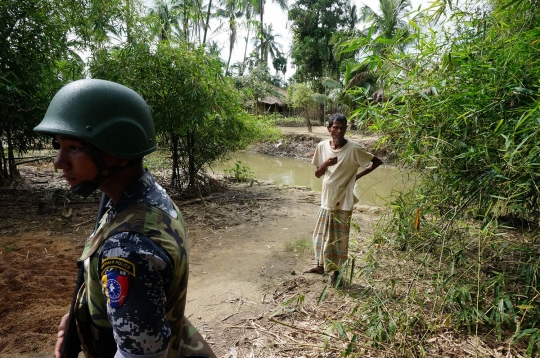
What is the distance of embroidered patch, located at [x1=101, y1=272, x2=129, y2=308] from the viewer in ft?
2.79

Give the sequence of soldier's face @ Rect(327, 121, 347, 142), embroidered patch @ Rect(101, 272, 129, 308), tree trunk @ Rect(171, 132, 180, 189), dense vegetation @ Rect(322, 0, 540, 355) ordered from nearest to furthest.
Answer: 1. embroidered patch @ Rect(101, 272, 129, 308)
2. dense vegetation @ Rect(322, 0, 540, 355)
3. soldier's face @ Rect(327, 121, 347, 142)
4. tree trunk @ Rect(171, 132, 180, 189)

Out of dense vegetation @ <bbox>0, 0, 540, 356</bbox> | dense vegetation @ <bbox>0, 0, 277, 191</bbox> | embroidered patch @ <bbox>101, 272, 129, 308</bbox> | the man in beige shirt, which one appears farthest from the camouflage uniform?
dense vegetation @ <bbox>0, 0, 277, 191</bbox>

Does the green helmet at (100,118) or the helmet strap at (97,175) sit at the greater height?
the green helmet at (100,118)

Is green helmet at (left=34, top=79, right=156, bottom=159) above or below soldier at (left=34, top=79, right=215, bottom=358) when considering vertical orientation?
above

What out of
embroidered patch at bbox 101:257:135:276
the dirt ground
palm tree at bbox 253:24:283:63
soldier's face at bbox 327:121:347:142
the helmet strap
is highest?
palm tree at bbox 253:24:283:63

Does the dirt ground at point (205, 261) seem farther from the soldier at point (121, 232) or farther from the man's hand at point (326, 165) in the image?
the soldier at point (121, 232)

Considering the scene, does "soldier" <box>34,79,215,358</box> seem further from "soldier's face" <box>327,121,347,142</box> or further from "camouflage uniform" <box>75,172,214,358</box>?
"soldier's face" <box>327,121,347,142</box>

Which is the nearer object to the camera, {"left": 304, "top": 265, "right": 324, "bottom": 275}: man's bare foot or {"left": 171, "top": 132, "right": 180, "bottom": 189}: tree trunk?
{"left": 304, "top": 265, "right": 324, "bottom": 275}: man's bare foot

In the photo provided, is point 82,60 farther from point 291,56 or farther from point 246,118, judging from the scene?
point 291,56

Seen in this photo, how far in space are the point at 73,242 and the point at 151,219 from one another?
442 centimetres

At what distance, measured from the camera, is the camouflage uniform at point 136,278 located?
33.8 inches

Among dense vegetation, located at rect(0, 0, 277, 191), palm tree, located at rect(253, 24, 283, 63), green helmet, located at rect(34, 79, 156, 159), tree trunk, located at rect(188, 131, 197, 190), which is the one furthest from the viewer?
palm tree, located at rect(253, 24, 283, 63)

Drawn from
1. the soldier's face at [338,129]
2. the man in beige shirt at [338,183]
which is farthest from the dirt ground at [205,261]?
the soldier's face at [338,129]

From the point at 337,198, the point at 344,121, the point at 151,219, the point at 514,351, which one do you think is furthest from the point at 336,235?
the point at 151,219
